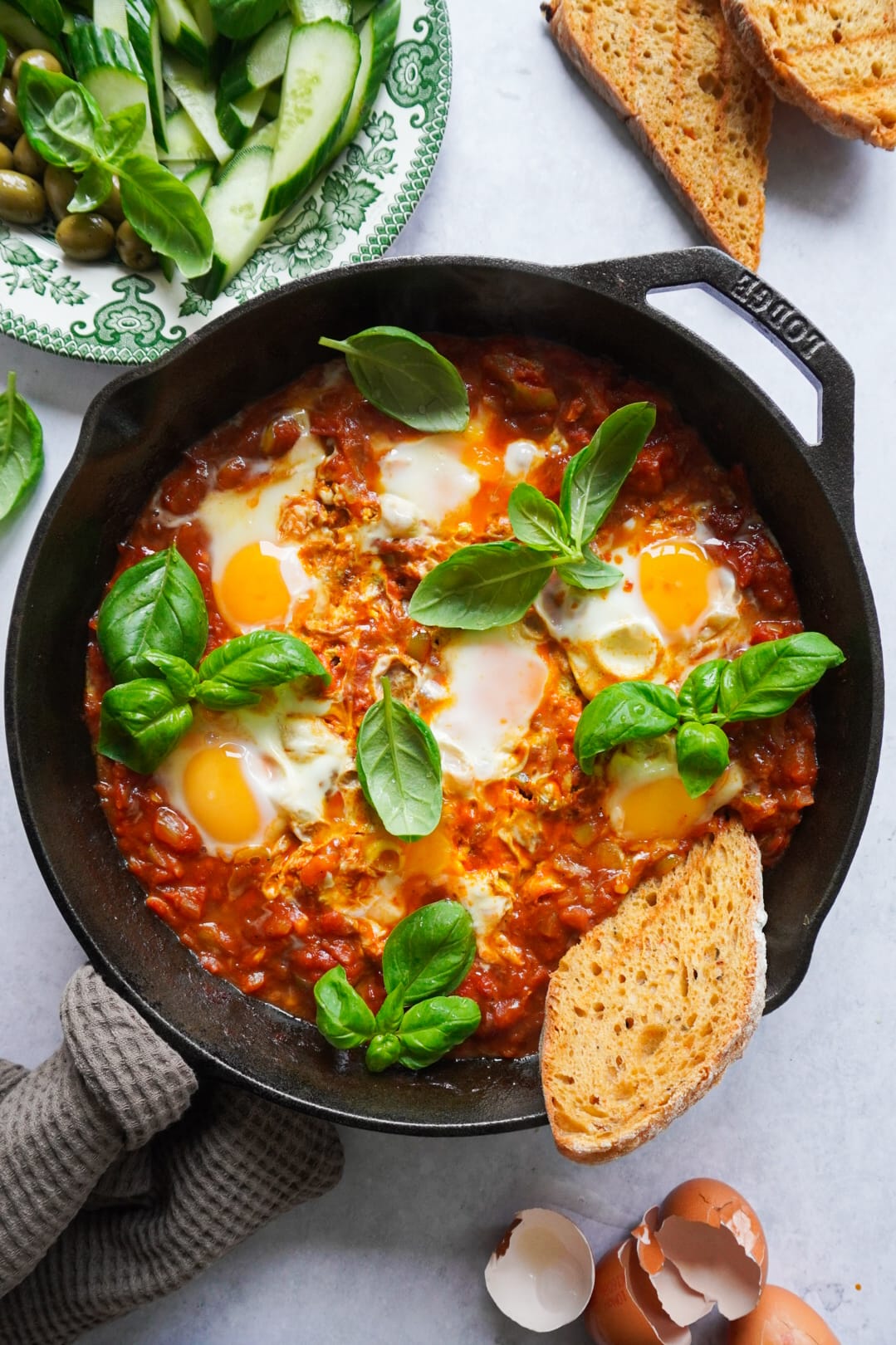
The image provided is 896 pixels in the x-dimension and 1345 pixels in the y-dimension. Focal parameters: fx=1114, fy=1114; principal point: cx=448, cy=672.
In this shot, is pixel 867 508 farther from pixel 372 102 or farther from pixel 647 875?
pixel 372 102

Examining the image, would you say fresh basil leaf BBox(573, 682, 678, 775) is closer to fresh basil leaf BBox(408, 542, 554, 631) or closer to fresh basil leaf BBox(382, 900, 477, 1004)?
fresh basil leaf BBox(408, 542, 554, 631)

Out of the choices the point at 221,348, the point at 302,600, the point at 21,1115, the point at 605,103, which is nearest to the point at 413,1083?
the point at 21,1115

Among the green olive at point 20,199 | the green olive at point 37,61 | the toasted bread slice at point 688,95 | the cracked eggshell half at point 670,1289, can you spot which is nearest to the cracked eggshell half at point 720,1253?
the cracked eggshell half at point 670,1289

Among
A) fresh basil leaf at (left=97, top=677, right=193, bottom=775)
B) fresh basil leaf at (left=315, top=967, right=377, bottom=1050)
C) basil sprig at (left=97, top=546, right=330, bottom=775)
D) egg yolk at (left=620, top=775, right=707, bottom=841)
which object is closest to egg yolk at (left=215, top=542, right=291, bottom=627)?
basil sprig at (left=97, top=546, right=330, bottom=775)

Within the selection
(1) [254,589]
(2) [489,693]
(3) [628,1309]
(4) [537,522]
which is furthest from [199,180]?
(3) [628,1309]

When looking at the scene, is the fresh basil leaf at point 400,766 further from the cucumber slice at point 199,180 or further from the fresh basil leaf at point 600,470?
the cucumber slice at point 199,180
